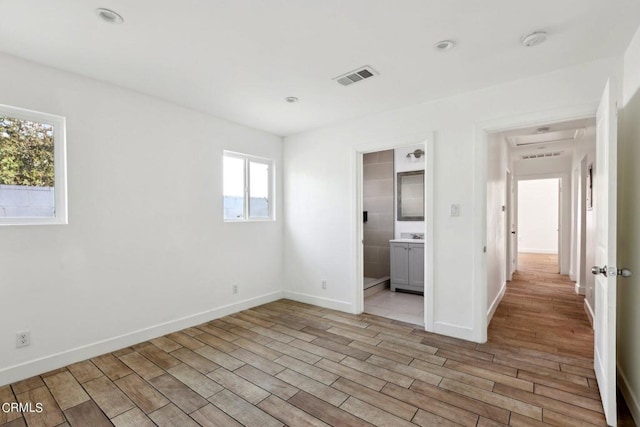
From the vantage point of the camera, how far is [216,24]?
2.04 metres

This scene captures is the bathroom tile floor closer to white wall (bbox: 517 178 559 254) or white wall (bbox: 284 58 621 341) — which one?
white wall (bbox: 284 58 621 341)

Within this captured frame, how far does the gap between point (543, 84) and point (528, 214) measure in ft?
30.0

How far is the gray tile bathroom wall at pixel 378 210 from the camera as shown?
573 cm

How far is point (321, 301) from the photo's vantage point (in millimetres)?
4371

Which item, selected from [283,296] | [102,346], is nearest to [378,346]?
[283,296]

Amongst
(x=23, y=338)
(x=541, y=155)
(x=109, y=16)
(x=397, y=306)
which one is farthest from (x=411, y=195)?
(x=23, y=338)

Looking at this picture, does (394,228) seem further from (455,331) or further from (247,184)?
(247,184)

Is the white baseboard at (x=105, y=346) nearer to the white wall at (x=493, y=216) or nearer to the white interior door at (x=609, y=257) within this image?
the white wall at (x=493, y=216)

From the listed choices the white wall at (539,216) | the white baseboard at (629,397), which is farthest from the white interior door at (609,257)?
the white wall at (539,216)

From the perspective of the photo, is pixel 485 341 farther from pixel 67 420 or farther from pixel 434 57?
pixel 67 420

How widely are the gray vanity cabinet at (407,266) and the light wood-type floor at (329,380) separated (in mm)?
1500

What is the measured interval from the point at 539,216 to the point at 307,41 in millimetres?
10921

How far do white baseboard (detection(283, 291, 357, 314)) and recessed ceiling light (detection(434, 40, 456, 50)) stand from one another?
3.07 meters

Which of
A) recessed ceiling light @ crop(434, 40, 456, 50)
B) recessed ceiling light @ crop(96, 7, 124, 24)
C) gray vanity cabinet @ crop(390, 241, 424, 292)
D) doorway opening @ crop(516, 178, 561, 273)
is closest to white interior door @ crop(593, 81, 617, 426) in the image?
recessed ceiling light @ crop(434, 40, 456, 50)
